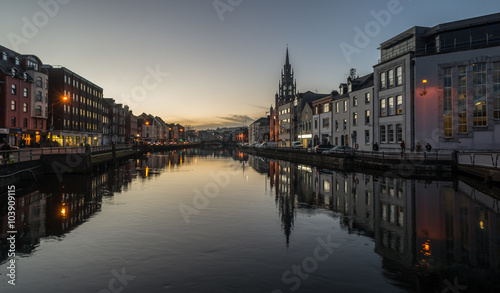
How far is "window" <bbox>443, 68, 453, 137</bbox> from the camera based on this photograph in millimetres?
40094

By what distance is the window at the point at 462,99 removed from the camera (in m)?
39.2

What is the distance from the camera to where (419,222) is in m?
14.7

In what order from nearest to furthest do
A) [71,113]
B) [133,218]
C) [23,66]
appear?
[133,218]
[23,66]
[71,113]

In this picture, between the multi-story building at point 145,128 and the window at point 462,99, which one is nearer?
the window at point 462,99

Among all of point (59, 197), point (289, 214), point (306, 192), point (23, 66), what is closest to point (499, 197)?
point (306, 192)

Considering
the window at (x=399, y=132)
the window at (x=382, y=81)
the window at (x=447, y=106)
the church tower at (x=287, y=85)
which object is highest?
the church tower at (x=287, y=85)

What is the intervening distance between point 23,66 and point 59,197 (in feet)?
175

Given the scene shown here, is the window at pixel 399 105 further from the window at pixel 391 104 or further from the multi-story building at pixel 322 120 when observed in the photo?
the multi-story building at pixel 322 120

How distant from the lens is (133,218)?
639 inches

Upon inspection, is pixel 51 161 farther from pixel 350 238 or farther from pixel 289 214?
pixel 350 238

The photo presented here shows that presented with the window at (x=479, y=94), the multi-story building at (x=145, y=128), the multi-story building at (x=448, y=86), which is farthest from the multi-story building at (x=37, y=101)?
the multi-story building at (x=145, y=128)

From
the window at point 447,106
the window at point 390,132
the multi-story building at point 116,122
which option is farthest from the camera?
the multi-story building at point 116,122

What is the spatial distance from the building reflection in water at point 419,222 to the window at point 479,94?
627 inches

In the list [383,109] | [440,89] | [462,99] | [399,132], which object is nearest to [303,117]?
[383,109]
